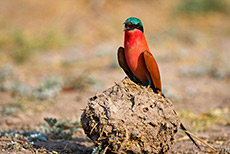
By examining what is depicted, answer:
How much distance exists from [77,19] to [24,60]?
4.37 metres

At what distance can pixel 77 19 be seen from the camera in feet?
41.2

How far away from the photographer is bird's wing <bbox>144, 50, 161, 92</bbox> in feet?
11.1

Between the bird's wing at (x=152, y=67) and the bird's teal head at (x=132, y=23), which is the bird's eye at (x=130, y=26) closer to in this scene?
the bird's teal head at (x=132, y=23)

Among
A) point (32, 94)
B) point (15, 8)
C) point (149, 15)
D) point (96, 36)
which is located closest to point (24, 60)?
point (32, 94)

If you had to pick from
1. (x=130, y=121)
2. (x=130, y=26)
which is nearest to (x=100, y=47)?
(x=130, y=26)

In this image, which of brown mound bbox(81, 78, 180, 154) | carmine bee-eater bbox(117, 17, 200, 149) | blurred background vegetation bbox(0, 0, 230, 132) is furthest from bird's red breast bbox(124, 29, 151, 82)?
blurred background vegetation bbox(0, 0, 230, 132)

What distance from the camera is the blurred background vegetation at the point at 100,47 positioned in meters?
6.52

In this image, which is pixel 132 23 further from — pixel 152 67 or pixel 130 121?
pixel 130 121

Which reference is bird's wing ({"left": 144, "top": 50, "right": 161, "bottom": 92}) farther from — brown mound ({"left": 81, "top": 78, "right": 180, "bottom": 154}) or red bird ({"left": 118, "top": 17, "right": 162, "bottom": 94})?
brown mound ({"left": 81, "top": 78, "right": 180, "bottom": 154})

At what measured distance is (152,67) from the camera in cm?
344

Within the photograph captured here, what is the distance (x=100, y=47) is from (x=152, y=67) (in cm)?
668

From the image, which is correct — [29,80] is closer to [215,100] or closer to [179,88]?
[179,88]

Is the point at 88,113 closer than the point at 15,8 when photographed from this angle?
Yes

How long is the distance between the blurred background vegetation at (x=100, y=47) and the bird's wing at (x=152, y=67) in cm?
206
